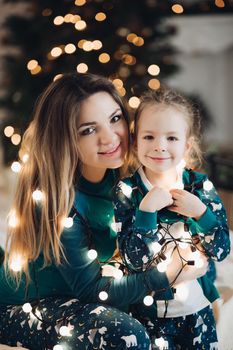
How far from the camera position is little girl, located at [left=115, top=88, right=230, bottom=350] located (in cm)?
132

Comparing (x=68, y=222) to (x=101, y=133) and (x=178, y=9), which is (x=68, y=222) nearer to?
(x=101, y=133)

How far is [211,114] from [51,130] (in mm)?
3382

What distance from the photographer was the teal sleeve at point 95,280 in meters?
1.37

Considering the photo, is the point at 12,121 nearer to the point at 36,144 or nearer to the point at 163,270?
the point at 36,144

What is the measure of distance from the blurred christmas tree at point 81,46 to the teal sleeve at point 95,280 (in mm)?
1809

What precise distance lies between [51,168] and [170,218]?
0.32 meters

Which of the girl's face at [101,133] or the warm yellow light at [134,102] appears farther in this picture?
the warm yellow light at [134,102]

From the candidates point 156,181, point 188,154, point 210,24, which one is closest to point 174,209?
point 156,181

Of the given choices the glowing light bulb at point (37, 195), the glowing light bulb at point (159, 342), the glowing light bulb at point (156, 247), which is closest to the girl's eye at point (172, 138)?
the glowing light bulb at point (156, 247)

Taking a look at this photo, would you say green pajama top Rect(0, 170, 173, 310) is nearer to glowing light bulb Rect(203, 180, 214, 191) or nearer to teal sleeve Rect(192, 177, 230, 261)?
teal sleeve Rect(192, 177, 230, 261)

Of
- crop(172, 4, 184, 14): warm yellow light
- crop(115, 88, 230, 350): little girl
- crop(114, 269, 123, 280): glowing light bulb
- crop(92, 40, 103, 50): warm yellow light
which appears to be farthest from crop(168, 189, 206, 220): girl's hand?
crop(172, 4, 184, 14): warm yellow light

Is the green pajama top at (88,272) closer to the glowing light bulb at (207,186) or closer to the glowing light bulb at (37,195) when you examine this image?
the glowing light bulb at (37,195)

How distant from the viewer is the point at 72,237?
4.58 feet

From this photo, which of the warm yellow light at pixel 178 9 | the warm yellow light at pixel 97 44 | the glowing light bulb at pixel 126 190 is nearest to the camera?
the glowing light bulb at pixel 126 190
